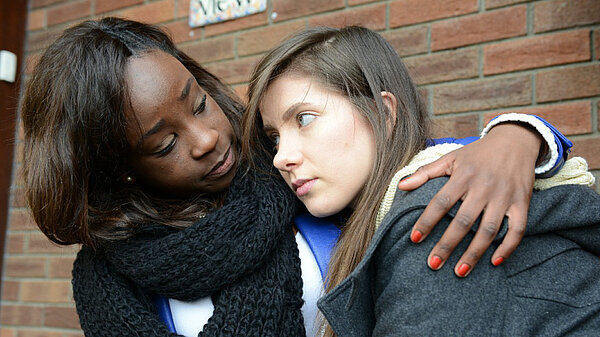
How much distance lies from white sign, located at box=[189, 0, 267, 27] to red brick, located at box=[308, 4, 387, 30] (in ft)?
1.10

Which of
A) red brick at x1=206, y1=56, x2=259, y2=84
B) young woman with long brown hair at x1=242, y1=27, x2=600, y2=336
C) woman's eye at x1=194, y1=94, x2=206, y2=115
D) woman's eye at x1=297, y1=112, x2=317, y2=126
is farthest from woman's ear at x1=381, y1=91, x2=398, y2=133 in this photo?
red brick at x1=206, y1=56, x2=259, y2=84

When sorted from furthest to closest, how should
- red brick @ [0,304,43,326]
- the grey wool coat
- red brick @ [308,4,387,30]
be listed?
1. red brick @ [0,304,43,326]
2. red brick @ [308,4,387,30]
3. the grey wool coat

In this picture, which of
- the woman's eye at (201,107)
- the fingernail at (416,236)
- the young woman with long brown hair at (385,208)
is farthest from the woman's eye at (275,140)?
the fingernail at (416,236)

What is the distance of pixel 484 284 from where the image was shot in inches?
45.9

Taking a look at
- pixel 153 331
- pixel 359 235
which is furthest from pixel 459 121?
pixel 153 331

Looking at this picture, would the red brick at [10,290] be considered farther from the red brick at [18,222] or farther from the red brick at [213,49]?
the red brick at [213,49]

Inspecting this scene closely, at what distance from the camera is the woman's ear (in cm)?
156

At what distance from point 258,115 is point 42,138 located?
61 cm

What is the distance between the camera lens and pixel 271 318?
4.82ft

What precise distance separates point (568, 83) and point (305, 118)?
3.63ft

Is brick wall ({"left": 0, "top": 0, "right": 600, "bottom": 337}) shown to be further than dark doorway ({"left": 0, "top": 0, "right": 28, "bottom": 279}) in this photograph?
No

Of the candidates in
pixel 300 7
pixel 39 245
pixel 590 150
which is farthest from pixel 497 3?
pixel 39 245

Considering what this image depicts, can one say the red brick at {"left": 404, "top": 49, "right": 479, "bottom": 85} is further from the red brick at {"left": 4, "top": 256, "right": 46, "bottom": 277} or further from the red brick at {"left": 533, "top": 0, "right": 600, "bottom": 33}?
the red brick at {"left": 4, "top": 256, "right": 46, "bottom": 277}

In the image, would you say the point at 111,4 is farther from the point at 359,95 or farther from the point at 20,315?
the point at 359,95
